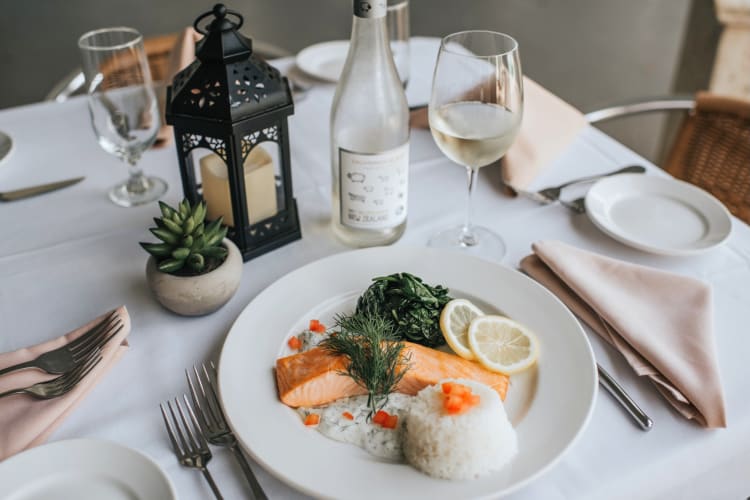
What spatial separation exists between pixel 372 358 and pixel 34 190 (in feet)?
2.62

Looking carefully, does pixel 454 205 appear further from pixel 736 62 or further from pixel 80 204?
pixel 736 62

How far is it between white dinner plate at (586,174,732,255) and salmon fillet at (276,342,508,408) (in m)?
0.41

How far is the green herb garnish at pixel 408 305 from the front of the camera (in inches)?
33.6

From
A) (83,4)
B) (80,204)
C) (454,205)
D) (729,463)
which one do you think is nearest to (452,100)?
(454,205)

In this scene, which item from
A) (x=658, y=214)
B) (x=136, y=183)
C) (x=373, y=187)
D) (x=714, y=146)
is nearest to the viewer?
(x=373, y=187)

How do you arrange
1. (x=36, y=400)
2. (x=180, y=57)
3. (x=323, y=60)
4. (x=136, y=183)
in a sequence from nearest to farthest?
(x=36, y=400) → (x=136, y=183) → (x=180, y=57) → (x=323, y=60)

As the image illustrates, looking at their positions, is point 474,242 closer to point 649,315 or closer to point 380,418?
point 649,315

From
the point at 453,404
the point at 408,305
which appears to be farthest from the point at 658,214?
the point at 453,404

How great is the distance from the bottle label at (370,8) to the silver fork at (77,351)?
530mm

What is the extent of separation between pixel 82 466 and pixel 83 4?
3508 mm

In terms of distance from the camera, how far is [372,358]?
761 millimetres

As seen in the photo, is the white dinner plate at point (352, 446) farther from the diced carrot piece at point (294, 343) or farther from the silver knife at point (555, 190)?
the silver knife at point (555, 190)

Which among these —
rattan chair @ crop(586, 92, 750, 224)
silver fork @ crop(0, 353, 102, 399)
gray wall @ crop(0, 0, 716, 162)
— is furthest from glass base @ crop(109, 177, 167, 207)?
gray wall @ crop(0, 0, 716, 162)

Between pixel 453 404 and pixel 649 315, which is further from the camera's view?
pixel 649 315
